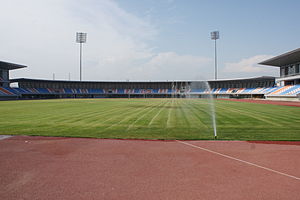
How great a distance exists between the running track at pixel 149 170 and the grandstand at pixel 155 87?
52794 millimetres

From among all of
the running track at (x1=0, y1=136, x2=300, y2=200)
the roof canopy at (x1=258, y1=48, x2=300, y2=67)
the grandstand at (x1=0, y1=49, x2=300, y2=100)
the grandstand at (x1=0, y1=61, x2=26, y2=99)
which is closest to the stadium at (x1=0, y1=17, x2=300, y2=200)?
the running track at (x1=0, y1=136, x2=300, y2=200)

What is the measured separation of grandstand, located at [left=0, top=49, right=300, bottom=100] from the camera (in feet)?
193

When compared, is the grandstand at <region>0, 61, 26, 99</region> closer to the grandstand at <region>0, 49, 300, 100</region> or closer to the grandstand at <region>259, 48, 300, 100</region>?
the grandstand at <region>0, 49, 300, 100</region>

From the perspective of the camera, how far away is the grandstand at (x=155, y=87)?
193 feet

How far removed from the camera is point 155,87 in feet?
349

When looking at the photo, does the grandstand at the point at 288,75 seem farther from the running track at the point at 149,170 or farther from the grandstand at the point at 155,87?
the running track at the point at 149,170

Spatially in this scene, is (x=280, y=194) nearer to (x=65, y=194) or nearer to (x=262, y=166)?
(x=262, y=166)

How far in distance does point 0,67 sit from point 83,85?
38089 mm

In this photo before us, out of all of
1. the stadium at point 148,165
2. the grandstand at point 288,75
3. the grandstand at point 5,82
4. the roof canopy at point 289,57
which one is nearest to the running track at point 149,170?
the stadium at point 148,165

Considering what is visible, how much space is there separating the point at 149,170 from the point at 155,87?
101358 millimetres

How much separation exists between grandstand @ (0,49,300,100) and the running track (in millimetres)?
52794

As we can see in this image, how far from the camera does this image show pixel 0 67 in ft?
229

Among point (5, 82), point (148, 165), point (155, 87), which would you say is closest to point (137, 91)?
point (155, 87)

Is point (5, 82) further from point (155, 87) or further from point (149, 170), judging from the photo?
point (149, 170)
